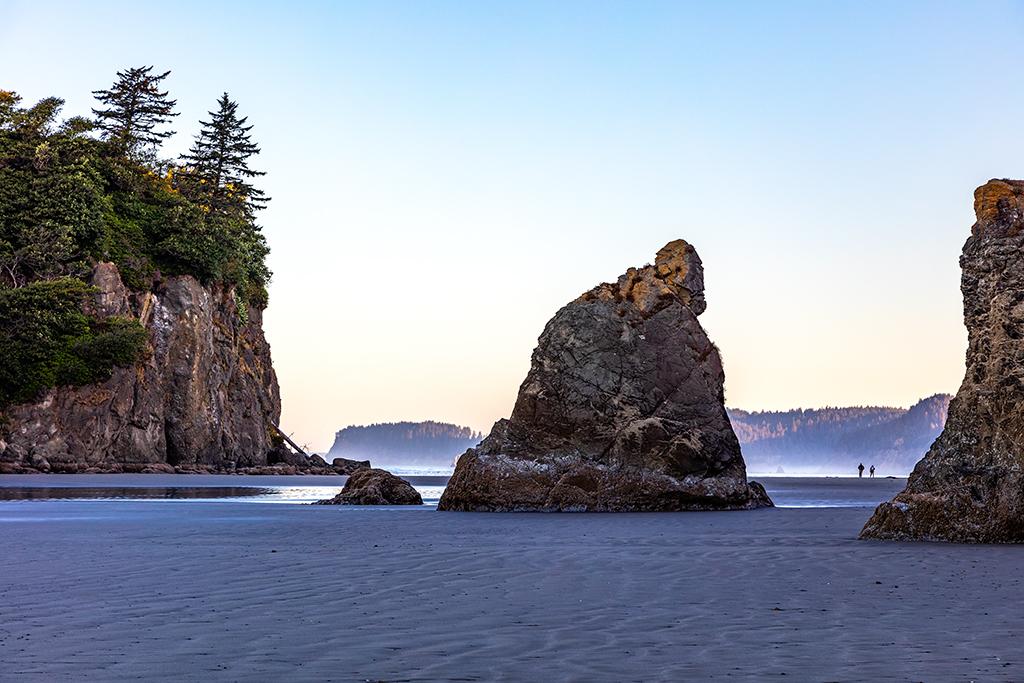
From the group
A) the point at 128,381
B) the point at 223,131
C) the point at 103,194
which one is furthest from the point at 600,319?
the point at 223,131

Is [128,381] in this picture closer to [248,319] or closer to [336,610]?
[248,319]

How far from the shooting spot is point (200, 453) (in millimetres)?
66000

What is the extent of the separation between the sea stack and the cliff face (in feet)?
112

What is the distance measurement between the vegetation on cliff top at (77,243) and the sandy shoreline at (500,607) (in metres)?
47.0

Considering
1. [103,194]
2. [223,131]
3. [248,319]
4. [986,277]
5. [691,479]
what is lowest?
[691,479]

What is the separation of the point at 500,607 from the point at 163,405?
201 feet

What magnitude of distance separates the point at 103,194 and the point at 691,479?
188 ft

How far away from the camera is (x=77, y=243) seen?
63.9m

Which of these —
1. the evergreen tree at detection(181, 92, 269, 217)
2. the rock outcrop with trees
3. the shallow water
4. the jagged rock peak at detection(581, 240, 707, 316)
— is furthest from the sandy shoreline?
the evergreen tree at detection(181, 92, 269, 217)

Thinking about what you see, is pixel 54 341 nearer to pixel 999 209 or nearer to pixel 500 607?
pixel 999 209

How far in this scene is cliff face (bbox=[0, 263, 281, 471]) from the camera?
55.9 meters

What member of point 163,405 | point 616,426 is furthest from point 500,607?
point 163,405

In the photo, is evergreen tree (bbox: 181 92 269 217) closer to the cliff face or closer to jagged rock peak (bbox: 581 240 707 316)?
the cliff face

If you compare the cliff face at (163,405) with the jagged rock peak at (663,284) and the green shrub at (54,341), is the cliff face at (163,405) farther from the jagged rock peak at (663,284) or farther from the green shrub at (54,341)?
the jagged rock peak at (663,284)
